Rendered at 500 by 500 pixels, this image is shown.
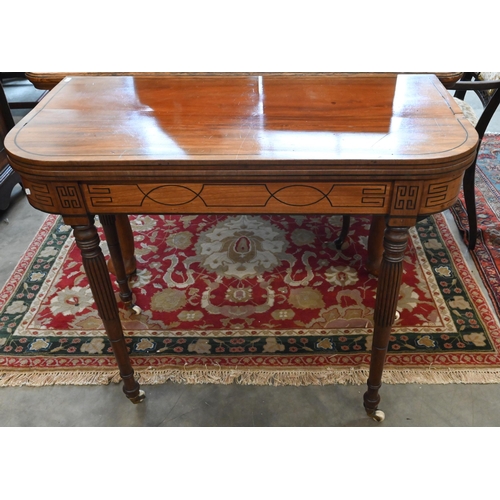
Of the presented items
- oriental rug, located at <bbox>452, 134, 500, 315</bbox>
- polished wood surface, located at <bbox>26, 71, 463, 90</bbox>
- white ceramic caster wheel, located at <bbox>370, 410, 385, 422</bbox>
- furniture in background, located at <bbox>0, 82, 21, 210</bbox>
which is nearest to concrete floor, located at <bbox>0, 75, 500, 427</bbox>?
white ceramic caster wheel, located at <bbox>370, 410, 385, 422</bbox>

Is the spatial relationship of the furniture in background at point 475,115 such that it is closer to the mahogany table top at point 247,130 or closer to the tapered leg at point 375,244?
the tapered leg at point 375,244

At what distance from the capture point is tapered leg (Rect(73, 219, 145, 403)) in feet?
4.28

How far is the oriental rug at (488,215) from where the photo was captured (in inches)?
84.8

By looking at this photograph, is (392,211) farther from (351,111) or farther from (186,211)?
(186,211)

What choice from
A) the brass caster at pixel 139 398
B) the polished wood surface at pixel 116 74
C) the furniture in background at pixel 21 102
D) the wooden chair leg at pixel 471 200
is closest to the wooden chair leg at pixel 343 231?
the wooden chair leg at pixel 471 200

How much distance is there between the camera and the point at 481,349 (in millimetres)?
1822

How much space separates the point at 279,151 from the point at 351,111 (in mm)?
312

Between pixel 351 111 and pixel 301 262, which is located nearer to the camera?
pixel 351 111

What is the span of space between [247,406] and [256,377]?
123 mm

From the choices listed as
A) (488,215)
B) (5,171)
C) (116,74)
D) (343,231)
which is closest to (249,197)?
(116,74)

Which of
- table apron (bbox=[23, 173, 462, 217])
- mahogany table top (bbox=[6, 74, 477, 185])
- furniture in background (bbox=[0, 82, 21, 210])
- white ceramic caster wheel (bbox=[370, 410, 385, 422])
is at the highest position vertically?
mahogany table top (bbox=[6, 74, 477, 185])

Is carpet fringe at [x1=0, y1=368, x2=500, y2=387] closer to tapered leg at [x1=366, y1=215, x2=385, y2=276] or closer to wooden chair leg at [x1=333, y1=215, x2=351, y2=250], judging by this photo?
tapered leg at [x1=366, y1=215, x2=385, y2=276]

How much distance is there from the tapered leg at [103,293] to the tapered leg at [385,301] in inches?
31.0

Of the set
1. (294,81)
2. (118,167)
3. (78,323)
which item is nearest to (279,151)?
(118,167)
